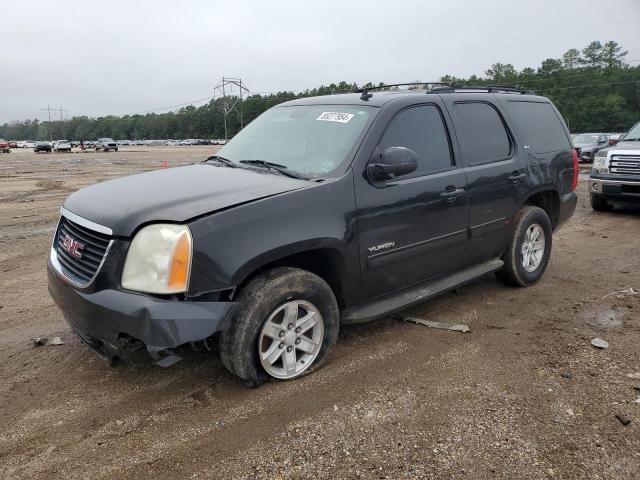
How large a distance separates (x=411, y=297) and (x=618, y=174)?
7129 mm

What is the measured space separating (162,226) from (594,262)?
5.49m

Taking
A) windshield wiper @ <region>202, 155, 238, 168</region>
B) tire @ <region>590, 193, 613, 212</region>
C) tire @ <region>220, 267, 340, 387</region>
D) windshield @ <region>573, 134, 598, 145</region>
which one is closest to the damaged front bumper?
tire @ <region>220, 267, 340, 387</region>

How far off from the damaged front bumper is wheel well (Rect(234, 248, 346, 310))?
58 centimetres

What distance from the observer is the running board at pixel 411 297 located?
358 cm

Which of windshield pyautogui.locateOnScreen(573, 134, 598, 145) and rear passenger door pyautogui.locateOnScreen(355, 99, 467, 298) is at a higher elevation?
windshield pyautogui.locateOnScreen(573, 134, 598, 145)

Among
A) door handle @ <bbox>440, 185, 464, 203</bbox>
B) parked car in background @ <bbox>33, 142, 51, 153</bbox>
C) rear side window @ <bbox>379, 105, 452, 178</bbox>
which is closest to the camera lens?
rear side window @ <bbox>379, 105, 452, 178</bbox>

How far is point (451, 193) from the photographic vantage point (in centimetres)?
406

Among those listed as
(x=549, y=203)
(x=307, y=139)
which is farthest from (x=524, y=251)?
(x=307, y=139)

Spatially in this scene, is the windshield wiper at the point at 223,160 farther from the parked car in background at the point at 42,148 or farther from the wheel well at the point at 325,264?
the parked car in background at the point at 42,148

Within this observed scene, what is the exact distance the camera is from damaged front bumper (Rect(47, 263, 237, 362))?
8.81ft

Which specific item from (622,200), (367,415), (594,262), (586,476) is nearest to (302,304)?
→ (367,415)

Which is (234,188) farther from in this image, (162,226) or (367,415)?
(367,415)

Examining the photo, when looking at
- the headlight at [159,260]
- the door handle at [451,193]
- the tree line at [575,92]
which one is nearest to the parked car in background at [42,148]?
the tree line at [575,92]

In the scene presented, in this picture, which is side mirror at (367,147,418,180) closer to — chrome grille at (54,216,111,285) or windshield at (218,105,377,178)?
windshield at (218,105,377,178)
